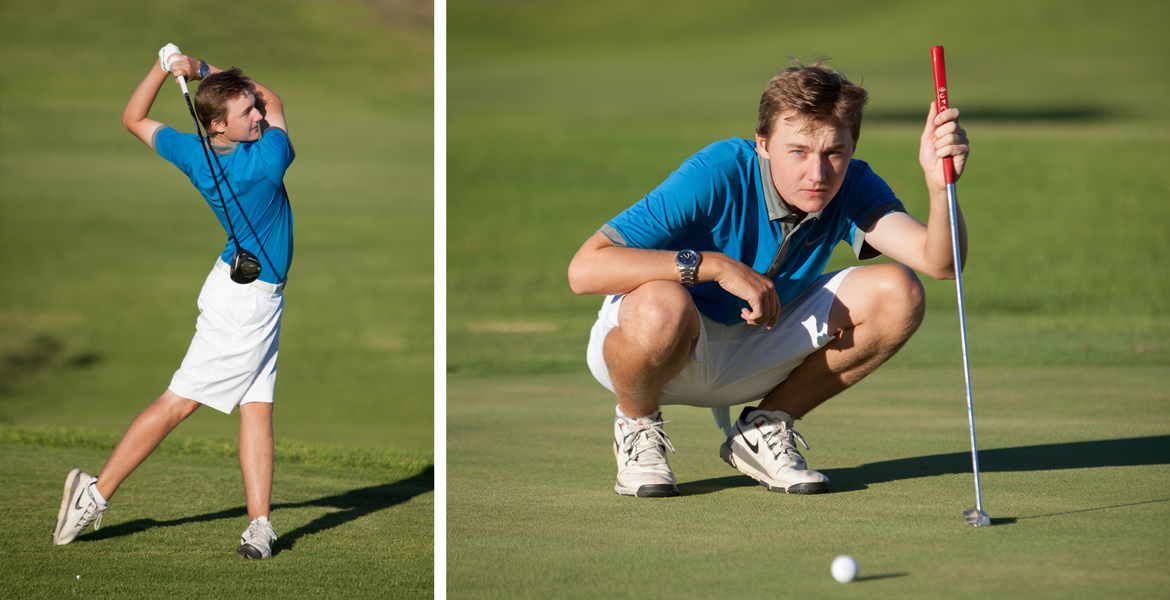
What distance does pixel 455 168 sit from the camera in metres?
16.0

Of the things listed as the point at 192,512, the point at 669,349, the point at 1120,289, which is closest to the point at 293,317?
the point at 1120,289

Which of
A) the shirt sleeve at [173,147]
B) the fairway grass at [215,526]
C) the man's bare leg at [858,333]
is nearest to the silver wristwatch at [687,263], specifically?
the man's bare leg at [858,333]

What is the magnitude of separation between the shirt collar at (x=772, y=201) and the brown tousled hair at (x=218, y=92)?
4.32 feet

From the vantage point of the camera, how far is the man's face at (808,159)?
271 centimetres

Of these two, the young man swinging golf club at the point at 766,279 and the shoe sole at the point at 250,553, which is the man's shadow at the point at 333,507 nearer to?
the shoe sole at the point at 250,553

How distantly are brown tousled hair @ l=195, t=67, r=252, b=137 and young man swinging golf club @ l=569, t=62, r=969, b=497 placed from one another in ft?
3.16

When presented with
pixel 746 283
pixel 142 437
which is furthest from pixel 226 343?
pixel 746 283

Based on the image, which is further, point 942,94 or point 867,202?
point 867,202

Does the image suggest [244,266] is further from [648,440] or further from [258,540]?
[648,440]

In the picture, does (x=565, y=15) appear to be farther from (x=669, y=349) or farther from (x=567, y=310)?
(x=669, y=349)

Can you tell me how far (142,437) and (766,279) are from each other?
1621mm

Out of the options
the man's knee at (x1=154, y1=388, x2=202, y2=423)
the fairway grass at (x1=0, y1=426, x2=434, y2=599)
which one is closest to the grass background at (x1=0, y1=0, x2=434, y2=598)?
the fairway grass at (x1=0, y1=426, x2=434, y2=599)

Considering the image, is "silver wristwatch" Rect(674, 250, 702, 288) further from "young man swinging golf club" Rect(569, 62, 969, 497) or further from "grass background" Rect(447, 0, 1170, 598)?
"grass background" Rect(447, 0, 1170, 598)

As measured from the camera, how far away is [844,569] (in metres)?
2.06
